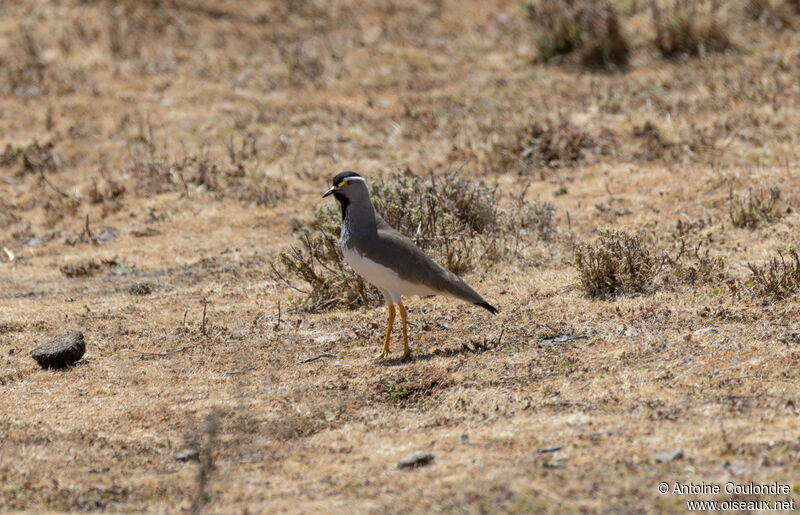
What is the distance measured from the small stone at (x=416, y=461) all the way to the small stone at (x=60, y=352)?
3.46 meters

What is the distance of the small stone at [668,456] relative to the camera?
4996 mm

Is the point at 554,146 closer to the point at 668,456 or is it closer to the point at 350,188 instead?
the point at 350,188

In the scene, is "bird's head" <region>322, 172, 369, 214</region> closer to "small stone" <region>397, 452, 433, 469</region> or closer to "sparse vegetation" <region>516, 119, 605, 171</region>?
"small stone" <region>397, 452, 433, 469</region>

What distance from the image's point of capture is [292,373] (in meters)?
7.18

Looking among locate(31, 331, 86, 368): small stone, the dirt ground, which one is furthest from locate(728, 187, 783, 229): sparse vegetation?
locate(31, 331, 86, 368): small stone

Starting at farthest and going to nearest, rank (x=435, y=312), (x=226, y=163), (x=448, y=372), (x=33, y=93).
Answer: (x=33, y=93), (x=226, y=163), (x=435, y=312), (x=448, y=372)

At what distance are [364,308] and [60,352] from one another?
9.05 feet

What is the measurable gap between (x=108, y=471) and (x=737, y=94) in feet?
37.0

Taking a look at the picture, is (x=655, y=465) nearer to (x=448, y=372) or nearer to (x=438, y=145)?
(x=448, y=372)

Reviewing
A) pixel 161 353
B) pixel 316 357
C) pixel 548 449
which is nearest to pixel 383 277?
pixel 316 357

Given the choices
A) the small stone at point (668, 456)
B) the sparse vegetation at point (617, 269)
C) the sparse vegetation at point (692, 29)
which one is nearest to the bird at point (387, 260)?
the sparse vegetation at point (617, 269)

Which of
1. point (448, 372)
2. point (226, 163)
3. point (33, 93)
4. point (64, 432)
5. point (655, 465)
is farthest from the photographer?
point (33, 93)

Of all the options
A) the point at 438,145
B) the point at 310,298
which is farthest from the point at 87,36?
the point at 310,298

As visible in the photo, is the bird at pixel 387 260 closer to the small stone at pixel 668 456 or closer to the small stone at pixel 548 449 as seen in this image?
the small stone at pixel 548 449
